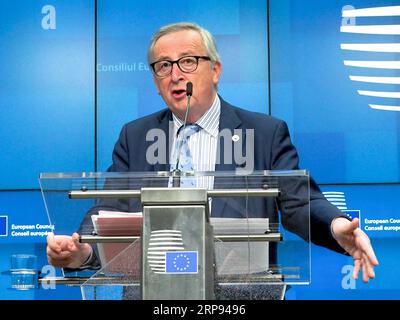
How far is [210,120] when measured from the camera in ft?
10.2

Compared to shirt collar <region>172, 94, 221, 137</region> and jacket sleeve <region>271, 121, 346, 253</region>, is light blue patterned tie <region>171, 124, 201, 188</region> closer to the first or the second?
shirt collar <region>172, 94, 221, 137</region>

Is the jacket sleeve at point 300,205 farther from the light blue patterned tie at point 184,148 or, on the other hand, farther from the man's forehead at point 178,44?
the man's forehead at point 178,44

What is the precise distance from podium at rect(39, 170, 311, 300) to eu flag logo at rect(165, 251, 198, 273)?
0.06m

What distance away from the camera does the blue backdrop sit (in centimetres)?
493

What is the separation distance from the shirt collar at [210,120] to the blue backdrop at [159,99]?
182 cm

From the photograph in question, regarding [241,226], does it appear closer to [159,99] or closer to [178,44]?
[178,44]

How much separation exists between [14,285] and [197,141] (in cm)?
214

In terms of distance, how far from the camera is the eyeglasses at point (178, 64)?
3086mm

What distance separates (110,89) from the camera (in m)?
5.00

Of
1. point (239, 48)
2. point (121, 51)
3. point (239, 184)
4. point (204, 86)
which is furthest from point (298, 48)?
point (239, 184)

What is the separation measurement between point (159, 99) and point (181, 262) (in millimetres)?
3240

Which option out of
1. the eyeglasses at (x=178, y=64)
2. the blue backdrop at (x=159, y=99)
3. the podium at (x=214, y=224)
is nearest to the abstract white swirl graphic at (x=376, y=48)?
the blue backdrop at (x=159, y=99)
